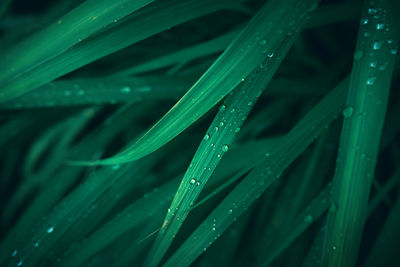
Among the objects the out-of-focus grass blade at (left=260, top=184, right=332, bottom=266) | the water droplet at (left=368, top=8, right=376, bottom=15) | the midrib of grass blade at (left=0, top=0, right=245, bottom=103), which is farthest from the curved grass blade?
the out-of-focus grass blade at (left=260, top=184, right=332, bottom=266)

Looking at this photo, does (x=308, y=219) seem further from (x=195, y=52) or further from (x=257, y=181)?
(x=195, y=52)

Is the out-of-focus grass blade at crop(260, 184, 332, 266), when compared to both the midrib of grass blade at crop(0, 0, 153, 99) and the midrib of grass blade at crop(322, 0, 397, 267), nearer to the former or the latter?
the midrib of grass blade at crop(322, 0, 397, 267)

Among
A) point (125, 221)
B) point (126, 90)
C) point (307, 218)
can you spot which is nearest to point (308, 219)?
point (307, 218)

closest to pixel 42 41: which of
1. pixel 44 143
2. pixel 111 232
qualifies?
pixel 111 232

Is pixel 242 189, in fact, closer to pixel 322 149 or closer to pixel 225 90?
pixel 225 90

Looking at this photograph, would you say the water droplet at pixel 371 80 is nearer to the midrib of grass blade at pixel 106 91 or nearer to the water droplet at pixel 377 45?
the water droplet at pixel 377 45
